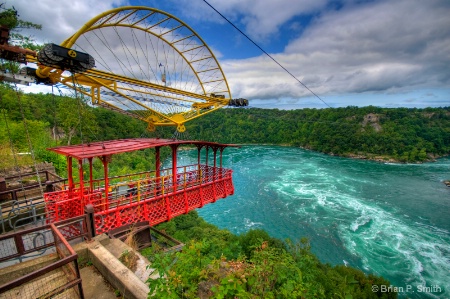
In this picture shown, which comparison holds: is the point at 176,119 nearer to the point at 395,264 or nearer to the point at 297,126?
the point at 395,264

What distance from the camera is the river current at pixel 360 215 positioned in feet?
64.3

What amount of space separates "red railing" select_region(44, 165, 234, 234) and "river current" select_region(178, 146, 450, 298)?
53.2 ft

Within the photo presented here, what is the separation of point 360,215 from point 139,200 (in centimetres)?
2805

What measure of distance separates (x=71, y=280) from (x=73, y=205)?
3741 mm

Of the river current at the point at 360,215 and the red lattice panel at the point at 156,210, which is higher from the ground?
the red lattice panel at the point at 156,210

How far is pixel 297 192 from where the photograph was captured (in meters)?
34.5

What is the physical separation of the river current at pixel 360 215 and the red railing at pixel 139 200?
53.2 feet

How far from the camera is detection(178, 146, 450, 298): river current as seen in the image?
1961cm

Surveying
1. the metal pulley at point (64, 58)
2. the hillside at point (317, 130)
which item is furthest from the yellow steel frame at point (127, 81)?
the hillside at point (317, 130)

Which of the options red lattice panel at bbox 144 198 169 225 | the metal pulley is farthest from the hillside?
the metal pulley

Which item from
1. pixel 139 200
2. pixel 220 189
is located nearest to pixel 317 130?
pixel 220 189

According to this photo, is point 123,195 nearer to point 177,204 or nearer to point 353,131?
point 177,204

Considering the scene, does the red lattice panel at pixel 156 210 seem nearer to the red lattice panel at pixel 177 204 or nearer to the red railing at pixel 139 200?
the red railing at pixel 139 200

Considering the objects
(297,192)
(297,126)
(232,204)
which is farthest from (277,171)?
(297,126)
